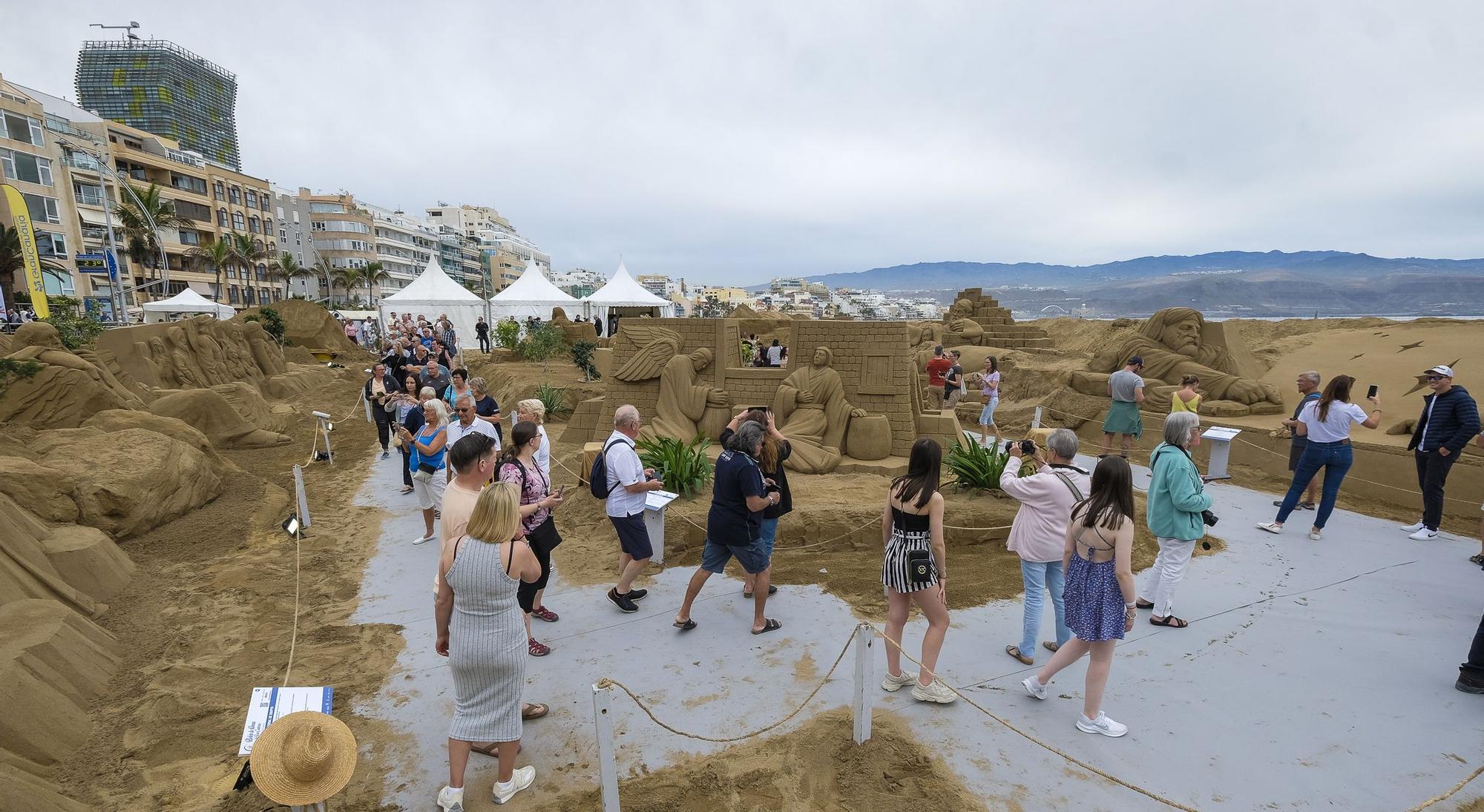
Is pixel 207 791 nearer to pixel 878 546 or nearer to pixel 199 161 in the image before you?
pixel 878 546

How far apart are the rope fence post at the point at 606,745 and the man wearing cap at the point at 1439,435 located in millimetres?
7242

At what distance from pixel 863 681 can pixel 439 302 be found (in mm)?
22428

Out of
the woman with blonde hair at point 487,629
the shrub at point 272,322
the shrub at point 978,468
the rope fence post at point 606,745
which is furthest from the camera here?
the shrub at point 272,322

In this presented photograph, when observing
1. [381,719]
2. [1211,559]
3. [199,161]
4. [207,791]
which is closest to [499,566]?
[381,719]

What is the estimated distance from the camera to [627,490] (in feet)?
15.3

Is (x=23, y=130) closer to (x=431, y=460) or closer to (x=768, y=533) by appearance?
(x=431, y=460)

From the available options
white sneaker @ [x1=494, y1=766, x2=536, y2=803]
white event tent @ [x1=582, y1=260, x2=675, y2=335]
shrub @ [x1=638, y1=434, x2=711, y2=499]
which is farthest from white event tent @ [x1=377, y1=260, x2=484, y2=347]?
white sneaker @ [x1=494, y1=766, x2=536, y2=803]

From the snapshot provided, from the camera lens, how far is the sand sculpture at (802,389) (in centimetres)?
841

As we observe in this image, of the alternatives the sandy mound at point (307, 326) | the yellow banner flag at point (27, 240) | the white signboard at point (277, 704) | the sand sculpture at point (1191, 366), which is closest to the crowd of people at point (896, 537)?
the white signboard at point (277, 704)

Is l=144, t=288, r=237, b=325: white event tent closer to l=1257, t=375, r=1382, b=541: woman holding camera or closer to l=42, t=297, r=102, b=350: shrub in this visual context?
l=42, t=297, r=102, b=350: shrub

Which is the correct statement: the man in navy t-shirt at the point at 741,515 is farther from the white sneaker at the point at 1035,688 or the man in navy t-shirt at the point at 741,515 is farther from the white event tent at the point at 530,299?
the white event tent at the point at 530,299

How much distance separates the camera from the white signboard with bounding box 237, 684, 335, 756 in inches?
109

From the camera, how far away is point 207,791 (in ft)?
10.1

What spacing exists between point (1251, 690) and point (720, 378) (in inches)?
265
